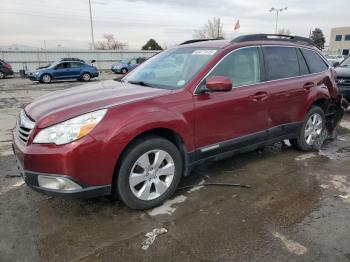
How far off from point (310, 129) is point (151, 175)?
3110 millimetres

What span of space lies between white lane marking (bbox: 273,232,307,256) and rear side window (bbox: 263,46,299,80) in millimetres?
2264

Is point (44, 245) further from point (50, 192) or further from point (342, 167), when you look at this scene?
point (342, 167)

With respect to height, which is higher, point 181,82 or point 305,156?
point 181,82

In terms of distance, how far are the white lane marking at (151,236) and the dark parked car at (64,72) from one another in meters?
19.8

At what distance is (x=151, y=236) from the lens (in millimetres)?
3037

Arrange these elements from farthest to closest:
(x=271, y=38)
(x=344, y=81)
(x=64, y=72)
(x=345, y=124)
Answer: (x=64, y=72) → (x=344, y=81) → (x=345, y=124) → (x=271, y=38)

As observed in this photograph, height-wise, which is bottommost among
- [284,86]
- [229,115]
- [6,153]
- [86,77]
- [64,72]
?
[86,77]

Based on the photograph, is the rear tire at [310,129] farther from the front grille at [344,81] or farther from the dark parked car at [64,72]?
the dark parked car at [64,72]

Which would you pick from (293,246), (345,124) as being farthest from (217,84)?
(345,124)

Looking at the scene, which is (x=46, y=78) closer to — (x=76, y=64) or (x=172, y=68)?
(x=76, y=64)

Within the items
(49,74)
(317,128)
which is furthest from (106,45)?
(317,128)

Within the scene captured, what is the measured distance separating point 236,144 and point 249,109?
1.53 ft

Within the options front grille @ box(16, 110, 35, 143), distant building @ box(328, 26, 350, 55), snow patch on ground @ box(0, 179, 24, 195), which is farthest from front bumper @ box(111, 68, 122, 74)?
distant building @ box(328, 26, 350, 55)

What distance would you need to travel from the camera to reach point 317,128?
5.50m
